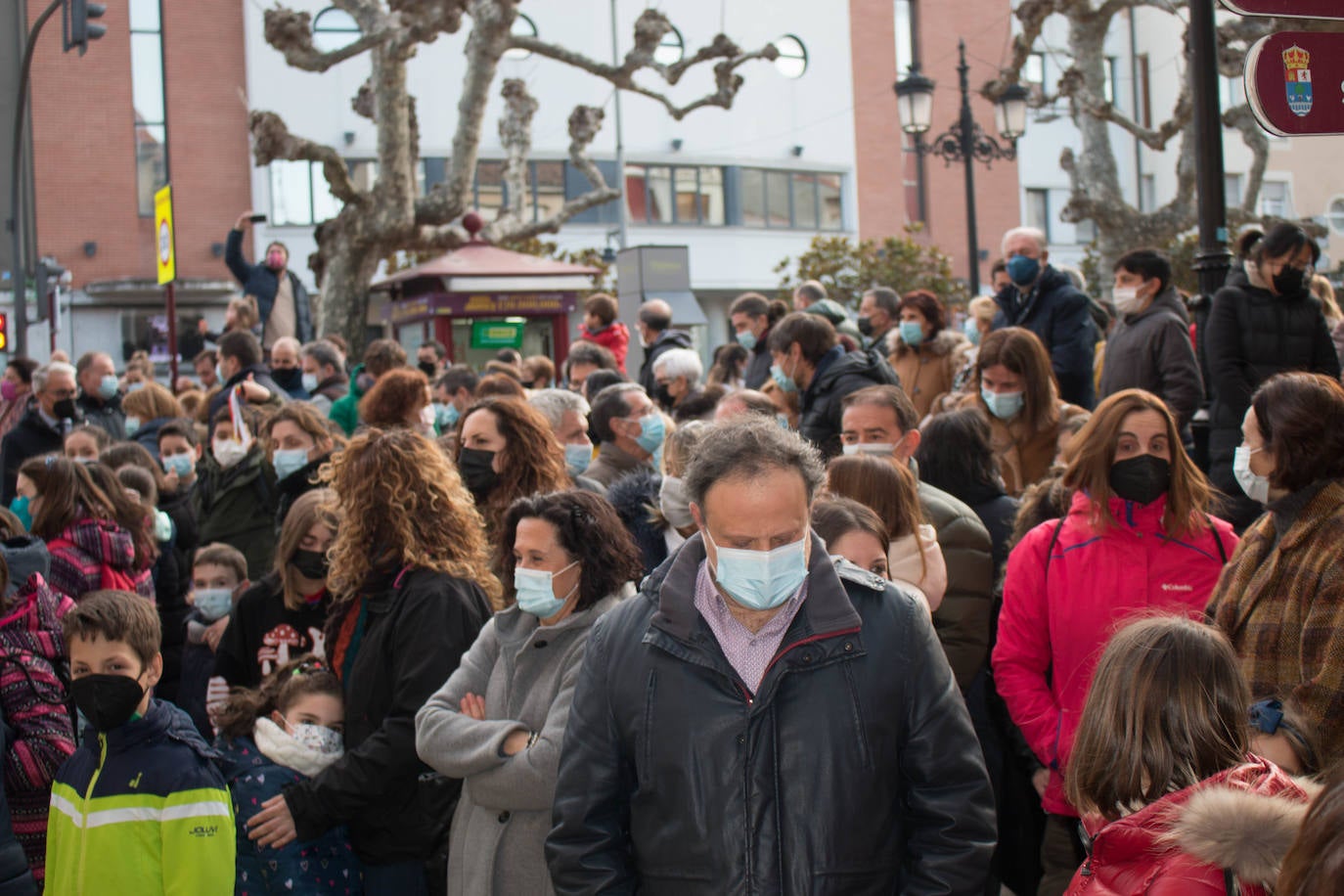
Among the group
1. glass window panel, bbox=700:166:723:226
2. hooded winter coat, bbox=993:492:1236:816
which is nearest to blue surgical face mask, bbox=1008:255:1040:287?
hooded winter coat, bbox=993:492:1236:816

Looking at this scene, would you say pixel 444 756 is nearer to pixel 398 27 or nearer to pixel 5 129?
pixel 398 27

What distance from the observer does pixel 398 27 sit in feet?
60.1

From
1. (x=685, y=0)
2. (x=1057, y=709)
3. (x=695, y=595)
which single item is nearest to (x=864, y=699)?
(x=695, y=595)

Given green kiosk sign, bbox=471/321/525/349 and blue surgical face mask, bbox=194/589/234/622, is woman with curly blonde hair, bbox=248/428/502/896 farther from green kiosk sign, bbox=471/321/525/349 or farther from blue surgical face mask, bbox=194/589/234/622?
green kiosk sign, bbox=471/321/525/349

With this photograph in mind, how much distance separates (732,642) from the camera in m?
3.27

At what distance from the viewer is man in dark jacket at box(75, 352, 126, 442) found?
1180 cm

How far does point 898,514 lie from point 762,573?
6.35 ft

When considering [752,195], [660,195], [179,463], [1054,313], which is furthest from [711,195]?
[179,463]

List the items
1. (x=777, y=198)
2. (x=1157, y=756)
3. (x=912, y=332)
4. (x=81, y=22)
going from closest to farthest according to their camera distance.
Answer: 1. (x=1157, y=756)
2. (x=912, y=332)
3. (x=81, y=22)
4. (x=777, y=198)

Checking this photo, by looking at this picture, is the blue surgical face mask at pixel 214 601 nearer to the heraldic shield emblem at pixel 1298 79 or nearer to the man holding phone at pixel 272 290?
the heraldic shield emblem at pixel 1298 79

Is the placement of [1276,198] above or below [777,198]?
below

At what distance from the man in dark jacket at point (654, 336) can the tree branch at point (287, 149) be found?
833cm

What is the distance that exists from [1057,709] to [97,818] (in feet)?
10.4

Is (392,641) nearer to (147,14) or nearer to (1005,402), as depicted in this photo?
(1005,402)
